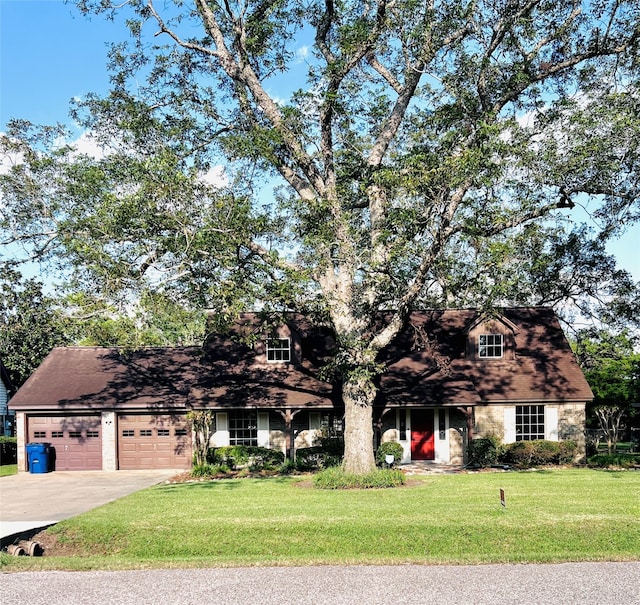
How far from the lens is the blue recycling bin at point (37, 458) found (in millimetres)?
23703

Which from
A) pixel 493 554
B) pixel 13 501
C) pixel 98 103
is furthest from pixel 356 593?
pixel 98 103

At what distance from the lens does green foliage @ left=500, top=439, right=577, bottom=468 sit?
2264 cm

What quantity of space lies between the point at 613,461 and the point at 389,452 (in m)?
7.57

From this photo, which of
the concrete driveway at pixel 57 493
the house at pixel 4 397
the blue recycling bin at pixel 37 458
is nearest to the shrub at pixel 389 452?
the concrete driveway at pixel 57 493

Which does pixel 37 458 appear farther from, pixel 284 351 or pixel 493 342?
pixel 493 342

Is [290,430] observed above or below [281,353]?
below

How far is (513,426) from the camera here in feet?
78.8

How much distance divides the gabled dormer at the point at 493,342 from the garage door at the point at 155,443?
1097cm

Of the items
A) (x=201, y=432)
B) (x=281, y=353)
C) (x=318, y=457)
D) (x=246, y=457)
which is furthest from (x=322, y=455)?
(x=281, y=353)

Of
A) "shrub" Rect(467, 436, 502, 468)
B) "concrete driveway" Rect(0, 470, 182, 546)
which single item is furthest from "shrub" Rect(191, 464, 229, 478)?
"shrub" Rect(467, 436, 502, 468)

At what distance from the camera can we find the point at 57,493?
18.2m

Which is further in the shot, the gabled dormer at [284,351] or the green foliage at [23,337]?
the green foliage at [23,337]

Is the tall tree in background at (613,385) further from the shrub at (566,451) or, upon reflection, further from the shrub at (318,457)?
the shrub at (318,457)

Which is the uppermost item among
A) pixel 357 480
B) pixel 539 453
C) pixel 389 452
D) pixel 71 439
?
pixel 71 439
